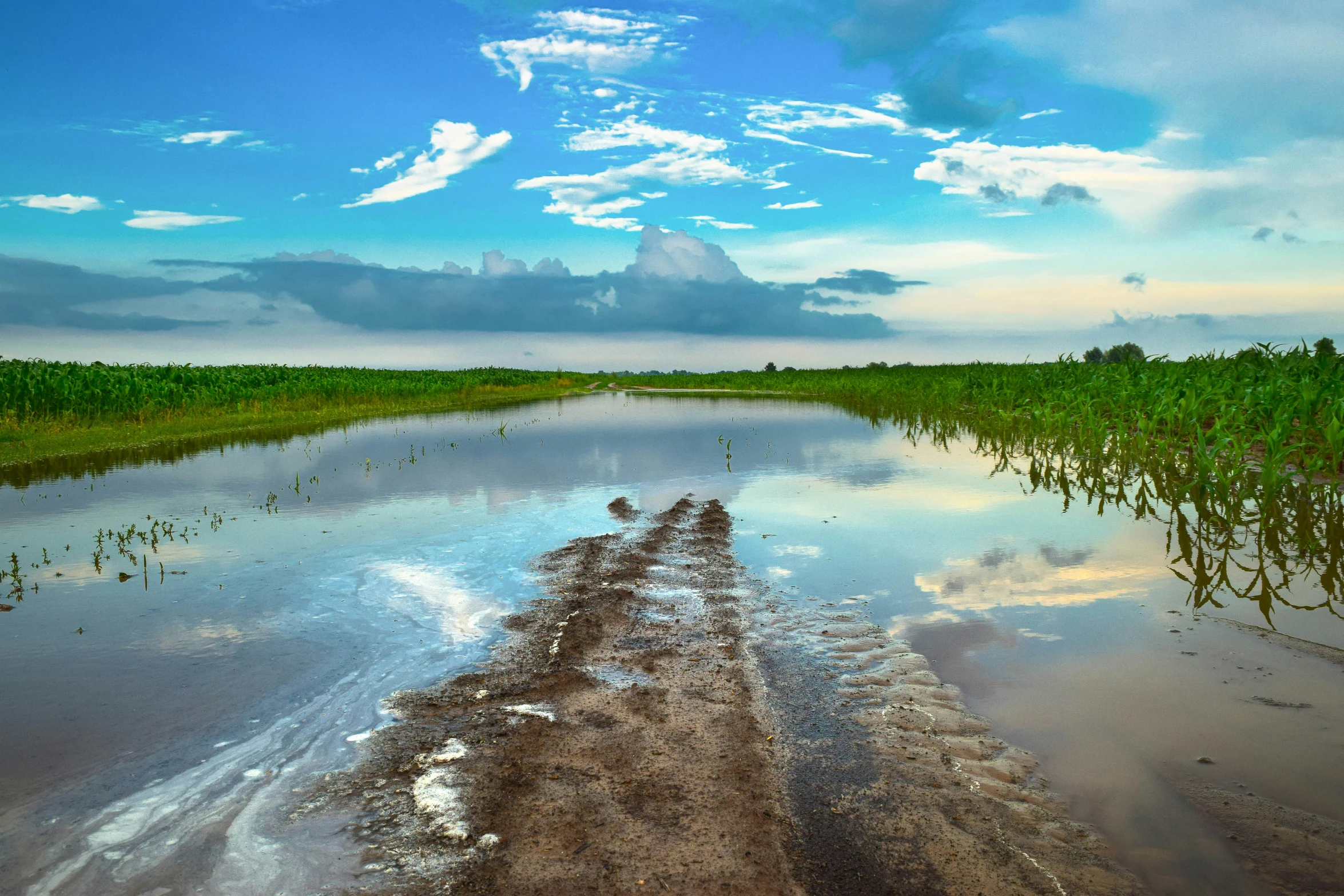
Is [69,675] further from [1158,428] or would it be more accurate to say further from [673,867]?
[1158,428]

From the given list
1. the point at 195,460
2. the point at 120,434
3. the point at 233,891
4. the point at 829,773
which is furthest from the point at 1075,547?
the point at 120,434

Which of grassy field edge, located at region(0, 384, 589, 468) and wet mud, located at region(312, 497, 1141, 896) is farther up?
grassy field edge, located at region(0, 384, 589, 468)

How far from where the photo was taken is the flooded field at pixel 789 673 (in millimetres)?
2771

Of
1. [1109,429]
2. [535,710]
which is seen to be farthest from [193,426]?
[1109,429]

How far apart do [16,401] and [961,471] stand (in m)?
22.1

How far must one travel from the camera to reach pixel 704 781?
310cm

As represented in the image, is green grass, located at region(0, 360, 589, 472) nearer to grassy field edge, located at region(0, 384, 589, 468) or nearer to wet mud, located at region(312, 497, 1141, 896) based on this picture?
grassy field edge, located at region(0, 384, 589, 468)

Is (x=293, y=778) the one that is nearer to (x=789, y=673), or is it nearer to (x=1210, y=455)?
(x=789, y=673)

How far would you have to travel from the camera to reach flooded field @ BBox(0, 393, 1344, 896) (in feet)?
9.09

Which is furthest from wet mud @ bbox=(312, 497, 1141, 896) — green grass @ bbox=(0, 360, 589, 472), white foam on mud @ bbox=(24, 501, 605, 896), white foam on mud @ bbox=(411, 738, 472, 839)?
green grass @ bbox=(0, 360, 589, 472)

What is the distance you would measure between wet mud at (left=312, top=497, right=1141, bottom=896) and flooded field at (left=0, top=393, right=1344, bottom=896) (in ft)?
0.07

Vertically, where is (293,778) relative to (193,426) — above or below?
below

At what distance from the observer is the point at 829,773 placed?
3.21 meters

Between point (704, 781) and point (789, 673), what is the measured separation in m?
1.31
